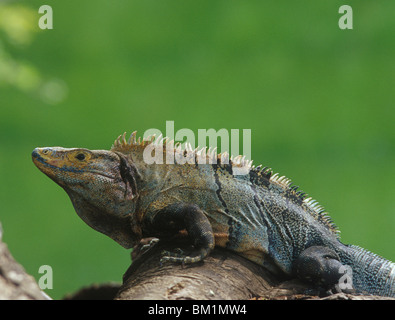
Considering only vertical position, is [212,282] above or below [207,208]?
below

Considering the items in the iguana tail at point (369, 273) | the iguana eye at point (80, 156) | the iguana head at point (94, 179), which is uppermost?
the iguana eye at point (80, 156)

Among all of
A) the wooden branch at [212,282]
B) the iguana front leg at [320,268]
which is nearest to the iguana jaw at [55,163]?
the wooden branch at [212,282]

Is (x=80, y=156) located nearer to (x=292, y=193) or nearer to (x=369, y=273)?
(x=292, y=193)

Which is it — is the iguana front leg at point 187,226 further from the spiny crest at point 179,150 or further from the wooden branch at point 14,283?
the wooden branch at point 14,283

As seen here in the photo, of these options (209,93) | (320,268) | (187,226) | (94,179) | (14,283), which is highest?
(209,93)

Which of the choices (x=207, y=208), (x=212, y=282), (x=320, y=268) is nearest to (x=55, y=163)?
(x=207, y=208)

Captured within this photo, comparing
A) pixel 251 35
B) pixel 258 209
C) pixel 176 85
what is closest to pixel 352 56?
pixel 251 35

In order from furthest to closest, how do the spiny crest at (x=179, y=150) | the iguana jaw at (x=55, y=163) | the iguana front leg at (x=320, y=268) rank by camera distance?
the spiny crest at (x=179, y=150) → the iguana jaw at (x=55, y=163) → the iguana front leg at (x=320, y=268)
